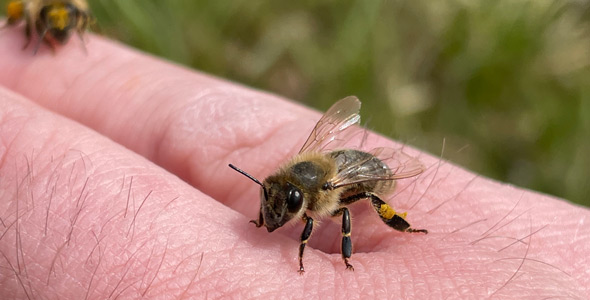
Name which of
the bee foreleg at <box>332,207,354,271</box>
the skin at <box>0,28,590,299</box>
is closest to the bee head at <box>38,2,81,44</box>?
the skin at <box>0,28,590,299</box>

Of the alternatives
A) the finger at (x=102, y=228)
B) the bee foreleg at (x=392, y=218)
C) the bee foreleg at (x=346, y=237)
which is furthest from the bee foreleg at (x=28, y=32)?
the bee foreleg at (x=392, y=218)

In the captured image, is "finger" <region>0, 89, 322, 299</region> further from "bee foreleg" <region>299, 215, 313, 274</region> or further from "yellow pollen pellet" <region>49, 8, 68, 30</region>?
"yellow pollen pellet" <region>49, 8, 68, 30</region>

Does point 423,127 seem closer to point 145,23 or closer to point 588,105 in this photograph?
point 588,105

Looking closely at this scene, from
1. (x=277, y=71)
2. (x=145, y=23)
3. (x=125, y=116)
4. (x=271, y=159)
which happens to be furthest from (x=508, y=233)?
(x=145, y=23)

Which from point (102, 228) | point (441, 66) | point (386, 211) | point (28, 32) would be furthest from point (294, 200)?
point (441, 66)

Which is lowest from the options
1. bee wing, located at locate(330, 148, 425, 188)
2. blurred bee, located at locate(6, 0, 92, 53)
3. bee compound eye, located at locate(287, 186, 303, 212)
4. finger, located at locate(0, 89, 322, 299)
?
finger, located at locate(0, 89, 322, 299)

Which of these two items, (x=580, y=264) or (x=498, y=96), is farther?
(x=498, y=96)
